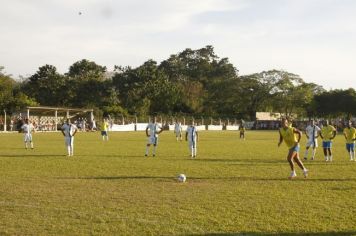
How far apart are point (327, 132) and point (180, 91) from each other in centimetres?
7141

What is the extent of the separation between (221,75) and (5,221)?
102733 mm

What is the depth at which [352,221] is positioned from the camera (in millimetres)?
9031

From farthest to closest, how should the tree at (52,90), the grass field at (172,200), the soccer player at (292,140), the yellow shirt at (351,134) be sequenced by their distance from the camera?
the tree at (52,90), the yellow shirt at (351,134), the soccer player at (292,140), the grass field at (172,200)

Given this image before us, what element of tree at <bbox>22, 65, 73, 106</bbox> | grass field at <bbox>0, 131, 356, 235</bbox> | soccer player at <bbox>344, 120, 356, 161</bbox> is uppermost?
tree at <bbox>22, 65, 73, 106</bbox>

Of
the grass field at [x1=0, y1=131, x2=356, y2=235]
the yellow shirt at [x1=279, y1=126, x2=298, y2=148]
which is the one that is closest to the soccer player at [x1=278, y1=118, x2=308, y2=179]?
the yellow shirt at [x1=279, y1=126, x2=298, y2=148]

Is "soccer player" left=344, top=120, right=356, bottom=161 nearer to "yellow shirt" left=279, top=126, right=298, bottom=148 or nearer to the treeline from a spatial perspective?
"yellow shirt" left=279, top=126, right=298, bottom=148

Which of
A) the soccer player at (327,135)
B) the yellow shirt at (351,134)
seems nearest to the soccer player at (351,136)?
the yellow shirt at (351,134)

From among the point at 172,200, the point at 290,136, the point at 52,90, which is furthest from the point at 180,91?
the point at 172,200

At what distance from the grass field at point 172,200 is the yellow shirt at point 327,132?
3.10 m

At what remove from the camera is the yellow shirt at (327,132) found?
861 inches

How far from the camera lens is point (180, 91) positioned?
3654 inches

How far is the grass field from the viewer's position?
8.62m

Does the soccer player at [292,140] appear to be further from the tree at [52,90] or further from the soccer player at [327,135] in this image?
the tree at [52,90]

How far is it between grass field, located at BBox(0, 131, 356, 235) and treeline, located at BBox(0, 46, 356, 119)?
53.8 meters
